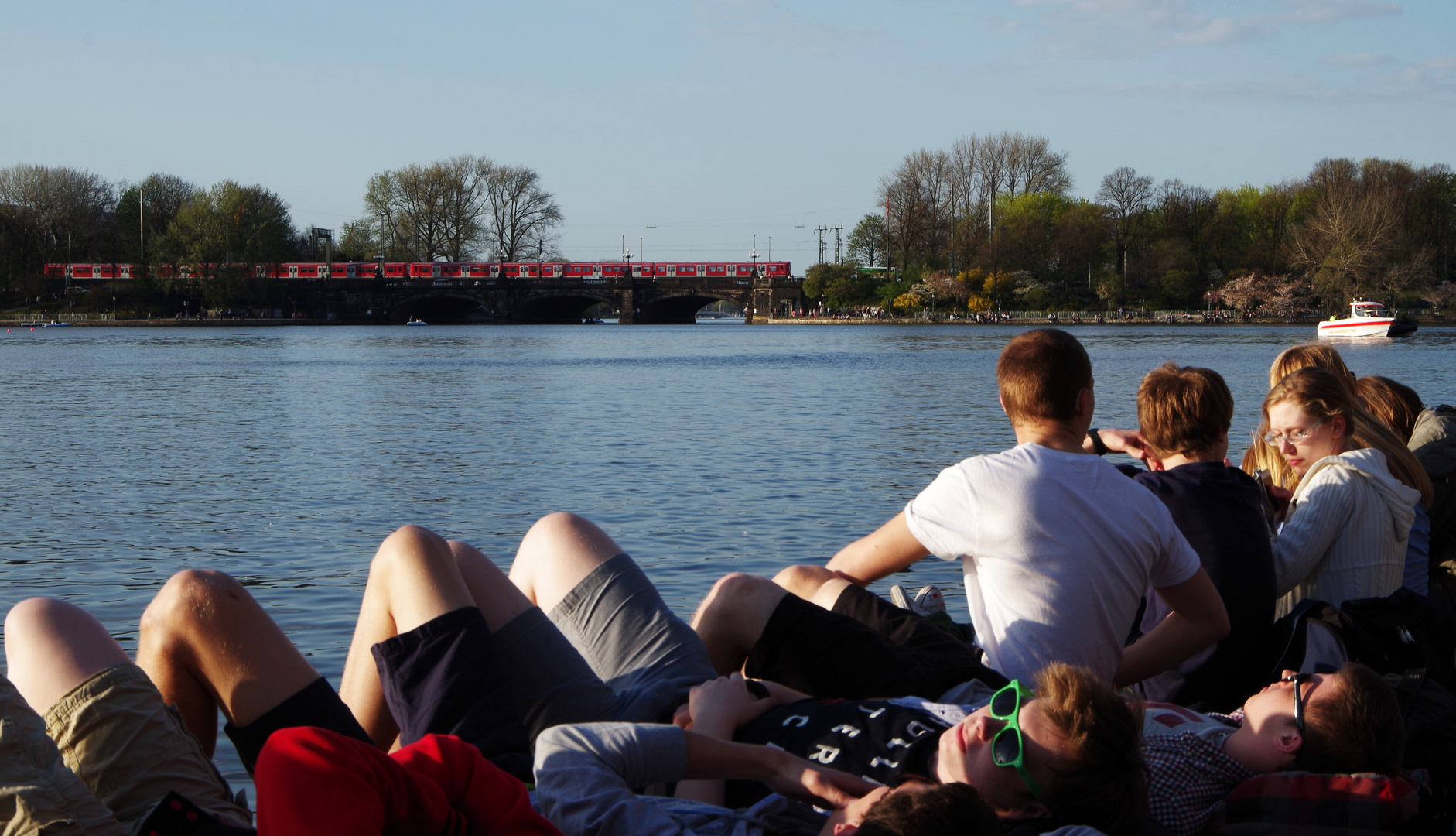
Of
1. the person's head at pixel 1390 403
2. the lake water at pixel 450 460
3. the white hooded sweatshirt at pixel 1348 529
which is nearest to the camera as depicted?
the white hooded sweatshirt at pixel 1348 529

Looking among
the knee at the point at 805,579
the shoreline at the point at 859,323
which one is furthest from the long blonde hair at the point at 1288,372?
the shoreline at the point at 859,323

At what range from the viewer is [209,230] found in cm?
7519

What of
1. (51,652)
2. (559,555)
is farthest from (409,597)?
(51,652)

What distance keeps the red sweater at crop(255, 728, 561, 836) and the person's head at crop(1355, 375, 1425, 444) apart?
4034 millimetres

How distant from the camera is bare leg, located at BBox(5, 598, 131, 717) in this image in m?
2.24

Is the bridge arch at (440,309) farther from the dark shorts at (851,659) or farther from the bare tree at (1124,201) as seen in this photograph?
the dark shorts at (851,659)

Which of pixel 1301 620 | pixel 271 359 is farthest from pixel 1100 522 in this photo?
pixel 271 359

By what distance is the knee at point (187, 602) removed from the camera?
242 cm

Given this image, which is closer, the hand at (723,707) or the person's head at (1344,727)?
the person's head at (1344,727)

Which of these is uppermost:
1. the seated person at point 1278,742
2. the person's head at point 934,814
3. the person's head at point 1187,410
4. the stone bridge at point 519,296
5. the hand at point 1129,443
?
the stone bridge at point 519,296

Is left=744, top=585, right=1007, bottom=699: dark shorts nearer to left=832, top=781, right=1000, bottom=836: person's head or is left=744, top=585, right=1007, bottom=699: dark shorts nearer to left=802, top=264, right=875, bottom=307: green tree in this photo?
left=832, top=781, right=1000, bottom=836: person's head

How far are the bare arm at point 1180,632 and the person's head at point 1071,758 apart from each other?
0.90 m

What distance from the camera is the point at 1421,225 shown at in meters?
69.0

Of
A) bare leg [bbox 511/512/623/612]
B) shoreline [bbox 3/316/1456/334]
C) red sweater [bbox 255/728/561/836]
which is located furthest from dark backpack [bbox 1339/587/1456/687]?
shoreline [bbox 3/316/1456/334]
